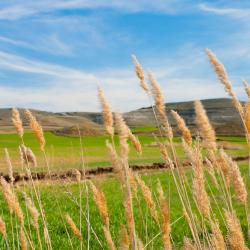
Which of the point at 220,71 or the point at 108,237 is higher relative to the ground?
the point at 220,71

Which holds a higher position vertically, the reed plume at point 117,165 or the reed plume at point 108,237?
the reed plume at point 117,165

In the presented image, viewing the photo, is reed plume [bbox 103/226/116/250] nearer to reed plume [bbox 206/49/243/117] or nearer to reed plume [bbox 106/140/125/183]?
reed plume [bbox 106/140/125/183]

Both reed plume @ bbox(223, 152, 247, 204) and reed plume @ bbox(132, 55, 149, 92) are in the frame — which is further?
reed plume @ bbox(132, 55, 149, 92)

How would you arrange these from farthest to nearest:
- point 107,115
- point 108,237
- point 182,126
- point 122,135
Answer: point 182,126, point 108,237, point 107,115, point 122,135

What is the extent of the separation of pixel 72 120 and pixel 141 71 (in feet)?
569

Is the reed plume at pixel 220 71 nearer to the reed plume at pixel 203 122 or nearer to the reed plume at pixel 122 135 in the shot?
the reed plume at pixel 203 122

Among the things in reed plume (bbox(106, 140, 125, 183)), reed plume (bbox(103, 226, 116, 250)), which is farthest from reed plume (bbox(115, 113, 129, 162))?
reed plume (bbox(103, 226, 116, 250))

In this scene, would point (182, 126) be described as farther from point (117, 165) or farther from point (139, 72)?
point (117, 165)

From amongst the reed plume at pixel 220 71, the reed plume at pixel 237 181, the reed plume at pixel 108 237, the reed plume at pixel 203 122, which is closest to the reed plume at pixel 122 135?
the reed plume at pixel 237 181

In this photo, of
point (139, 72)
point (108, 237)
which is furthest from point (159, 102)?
point (108, 237)

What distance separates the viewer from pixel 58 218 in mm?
14602

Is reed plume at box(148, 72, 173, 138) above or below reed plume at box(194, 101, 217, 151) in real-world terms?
above

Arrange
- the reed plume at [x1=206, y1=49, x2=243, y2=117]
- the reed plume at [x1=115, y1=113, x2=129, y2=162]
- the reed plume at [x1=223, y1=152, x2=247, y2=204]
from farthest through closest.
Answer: the reed plume at [x1=206, y1=49, x2=243, y2=117] → the reed plume at [x1=223, y1=152, x2=247, y2=204] → the reed plume at [x1=115, y1=113, x2=129, y2=162]

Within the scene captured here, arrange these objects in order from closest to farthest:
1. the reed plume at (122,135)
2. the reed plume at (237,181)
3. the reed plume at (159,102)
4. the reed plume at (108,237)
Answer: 1. the reed plume at (122,135)
2. the reed plume at (237,181)
3. the reed plume at (108,237)
4. the reed plume at (159,102)
